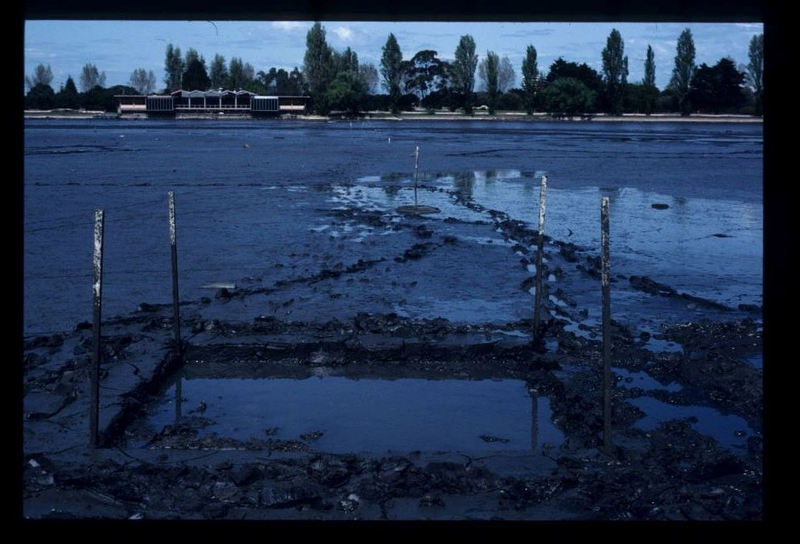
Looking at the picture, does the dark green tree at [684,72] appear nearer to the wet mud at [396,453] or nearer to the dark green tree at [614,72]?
the dark green tree at [614,72]

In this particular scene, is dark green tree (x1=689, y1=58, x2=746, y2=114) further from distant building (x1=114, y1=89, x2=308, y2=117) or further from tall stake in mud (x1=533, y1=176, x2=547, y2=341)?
tall stake in mud (x1=533, y1=176, x2=547, y2=341)

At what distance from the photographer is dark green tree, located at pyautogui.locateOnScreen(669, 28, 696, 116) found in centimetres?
11100

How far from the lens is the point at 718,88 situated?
4641 inches

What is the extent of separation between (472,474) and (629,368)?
13.1 feet

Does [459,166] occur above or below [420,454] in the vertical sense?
above

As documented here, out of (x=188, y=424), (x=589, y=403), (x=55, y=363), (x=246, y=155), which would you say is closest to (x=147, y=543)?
(x=188, y=424)

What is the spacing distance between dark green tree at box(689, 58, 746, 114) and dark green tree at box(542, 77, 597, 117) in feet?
43.9

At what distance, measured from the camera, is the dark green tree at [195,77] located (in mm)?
149000

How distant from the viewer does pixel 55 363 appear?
959 cm

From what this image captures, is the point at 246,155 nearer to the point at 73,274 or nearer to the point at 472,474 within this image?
the point at 73,274

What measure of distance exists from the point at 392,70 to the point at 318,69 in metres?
11.4

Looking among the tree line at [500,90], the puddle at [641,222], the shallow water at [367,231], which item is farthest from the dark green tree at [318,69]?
the puddle at [641,222]

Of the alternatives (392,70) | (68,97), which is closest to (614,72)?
(392,70)

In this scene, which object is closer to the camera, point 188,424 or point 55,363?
point 188,424
